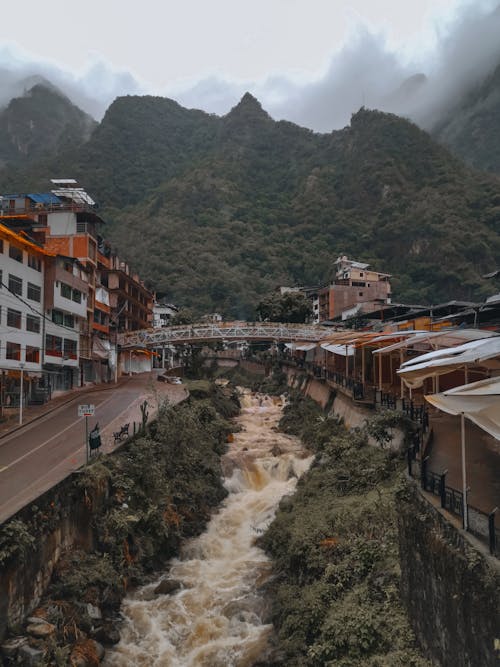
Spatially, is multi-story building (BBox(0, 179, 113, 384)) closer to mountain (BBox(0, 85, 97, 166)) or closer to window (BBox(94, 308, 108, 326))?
window (BBox(94, 308, 108, 326))

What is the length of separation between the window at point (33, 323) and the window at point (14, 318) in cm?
112

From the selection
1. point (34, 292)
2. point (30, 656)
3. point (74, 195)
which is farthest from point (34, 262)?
point (30, 656)

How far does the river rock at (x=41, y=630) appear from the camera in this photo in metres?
12.3

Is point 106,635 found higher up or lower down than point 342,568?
lower down

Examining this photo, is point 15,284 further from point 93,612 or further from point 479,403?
point 479,403

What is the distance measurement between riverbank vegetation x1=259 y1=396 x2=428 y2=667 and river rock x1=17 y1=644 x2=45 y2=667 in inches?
233

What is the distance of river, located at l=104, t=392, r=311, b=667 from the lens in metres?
13.6

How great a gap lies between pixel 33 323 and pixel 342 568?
26595mm

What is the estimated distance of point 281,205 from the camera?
135 metres

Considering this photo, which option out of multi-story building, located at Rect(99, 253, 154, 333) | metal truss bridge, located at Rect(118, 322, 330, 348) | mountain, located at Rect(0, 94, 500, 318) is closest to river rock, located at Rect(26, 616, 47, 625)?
metal truss bridge, located at Rect(118, 322, 330, 348)

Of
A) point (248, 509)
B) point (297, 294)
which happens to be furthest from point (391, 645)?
point (297, 294)

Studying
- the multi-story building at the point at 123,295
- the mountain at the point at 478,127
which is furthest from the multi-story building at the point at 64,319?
A: the mountain at the point at 478,127

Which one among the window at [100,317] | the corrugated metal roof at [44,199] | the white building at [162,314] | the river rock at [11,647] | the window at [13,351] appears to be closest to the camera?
the river rock at [11,647]

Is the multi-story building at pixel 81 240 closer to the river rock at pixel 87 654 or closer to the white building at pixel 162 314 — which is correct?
the river rock at pixel 87 654
